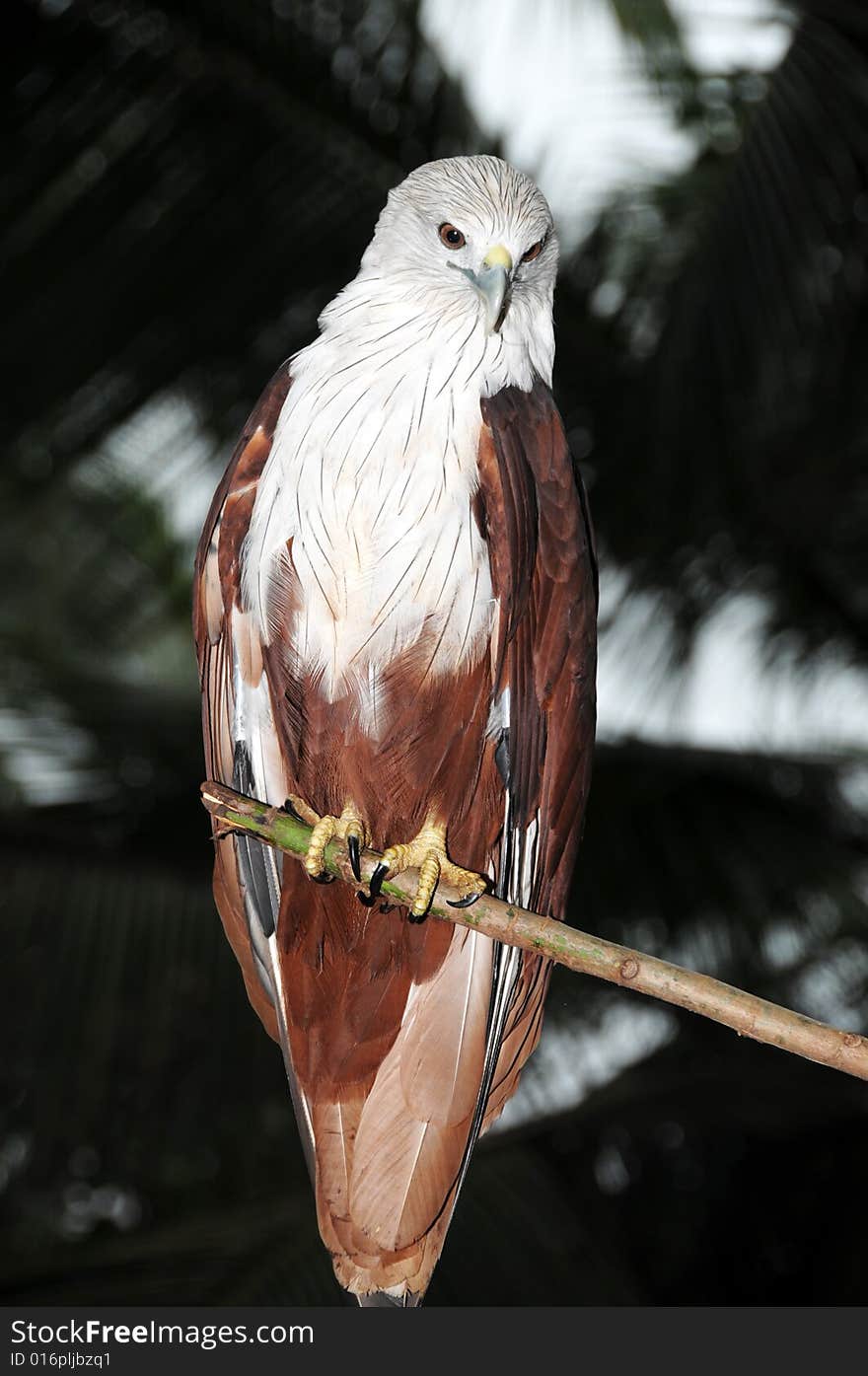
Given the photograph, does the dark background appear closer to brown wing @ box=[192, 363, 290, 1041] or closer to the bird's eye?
the bird's eye

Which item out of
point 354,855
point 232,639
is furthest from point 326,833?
point 232,639

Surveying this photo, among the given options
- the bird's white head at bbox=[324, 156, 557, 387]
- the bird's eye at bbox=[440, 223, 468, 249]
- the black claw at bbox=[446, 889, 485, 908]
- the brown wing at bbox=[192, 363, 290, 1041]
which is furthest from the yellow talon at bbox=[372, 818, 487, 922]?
the bird's eye at bbox=[440, 223, 468, 249]

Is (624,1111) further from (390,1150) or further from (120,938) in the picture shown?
(390,1150)

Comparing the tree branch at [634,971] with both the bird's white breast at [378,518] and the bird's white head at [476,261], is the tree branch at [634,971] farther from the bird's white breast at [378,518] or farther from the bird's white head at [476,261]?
the bird's white head at [476,261]

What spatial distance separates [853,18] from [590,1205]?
5389 mm

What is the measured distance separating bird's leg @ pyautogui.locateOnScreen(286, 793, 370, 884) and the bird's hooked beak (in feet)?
3.50

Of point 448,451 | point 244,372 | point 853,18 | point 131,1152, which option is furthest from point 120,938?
point 853,18

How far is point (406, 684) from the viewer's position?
2783mm

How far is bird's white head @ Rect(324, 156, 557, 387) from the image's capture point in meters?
2.90

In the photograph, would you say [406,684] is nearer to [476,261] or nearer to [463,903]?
[463,903]

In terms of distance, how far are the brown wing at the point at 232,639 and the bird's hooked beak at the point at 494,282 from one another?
1.62 feet

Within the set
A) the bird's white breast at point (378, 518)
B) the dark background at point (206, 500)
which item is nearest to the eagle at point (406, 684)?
the bird's white breast at point (378, 518)
